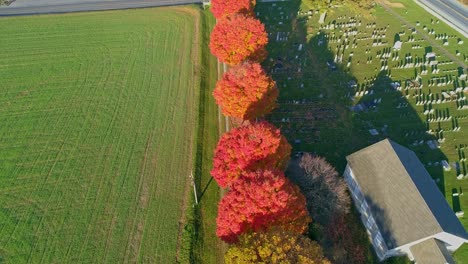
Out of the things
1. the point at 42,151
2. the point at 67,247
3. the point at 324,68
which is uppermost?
the point at 324,68

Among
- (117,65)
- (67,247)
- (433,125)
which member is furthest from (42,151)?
(433,125)

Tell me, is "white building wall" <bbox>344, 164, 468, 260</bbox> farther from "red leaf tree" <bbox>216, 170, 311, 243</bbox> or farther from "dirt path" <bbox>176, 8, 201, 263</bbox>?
"dirt path" <bbox>176, 8, 201, 263</bbox>

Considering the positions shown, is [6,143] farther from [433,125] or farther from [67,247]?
[433,125]

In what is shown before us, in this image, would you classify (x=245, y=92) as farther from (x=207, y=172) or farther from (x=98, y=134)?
(x=98, y=134)

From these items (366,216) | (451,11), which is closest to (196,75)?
(366,216)

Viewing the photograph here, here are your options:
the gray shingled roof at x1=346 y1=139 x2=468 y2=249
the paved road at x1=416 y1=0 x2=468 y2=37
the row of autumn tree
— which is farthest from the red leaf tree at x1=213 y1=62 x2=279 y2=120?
the paved road at x1=416 y1=0 x2=468 y2=37
